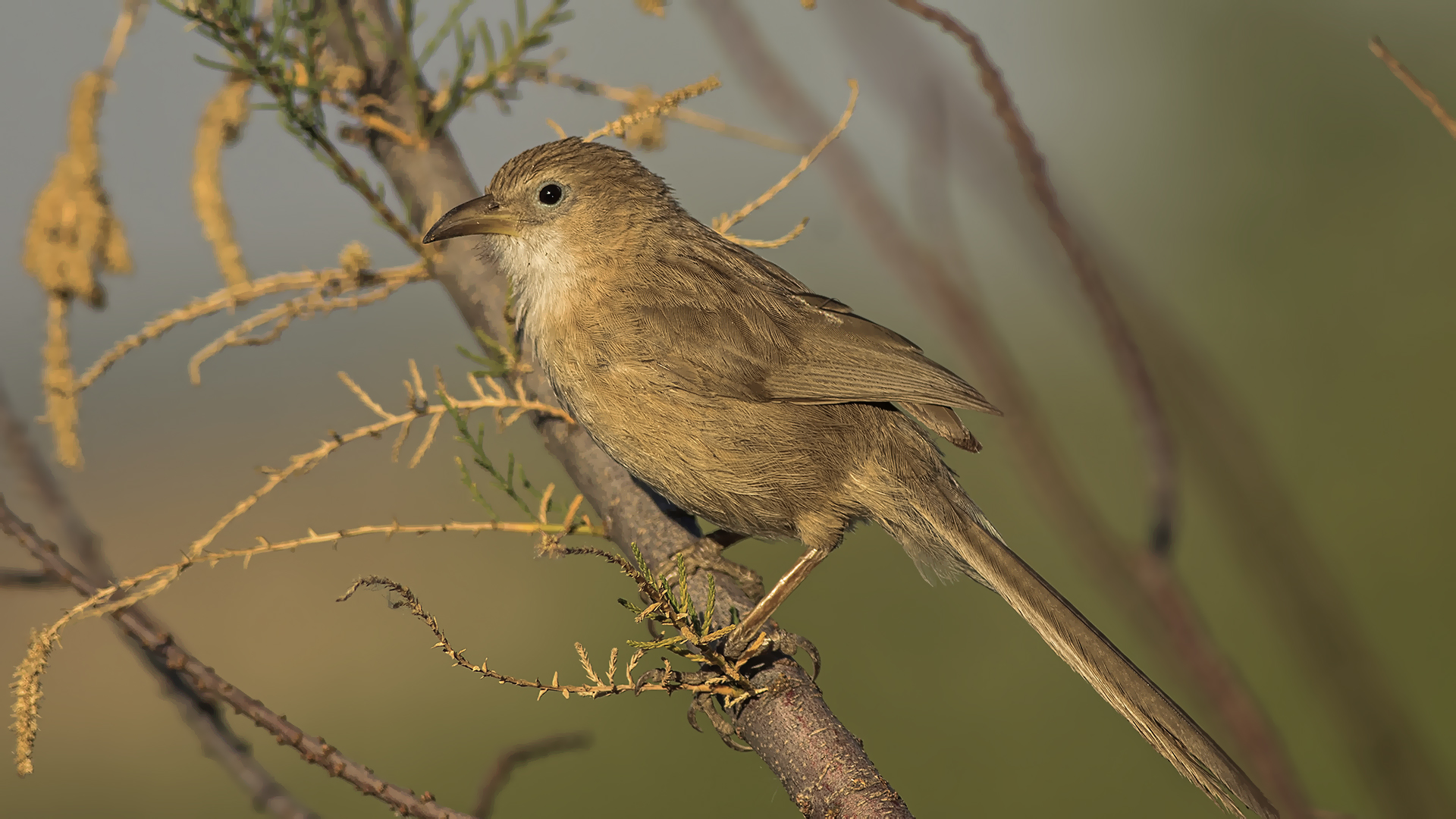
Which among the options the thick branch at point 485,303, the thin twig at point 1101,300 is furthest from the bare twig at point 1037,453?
the thick branch at point 485,303

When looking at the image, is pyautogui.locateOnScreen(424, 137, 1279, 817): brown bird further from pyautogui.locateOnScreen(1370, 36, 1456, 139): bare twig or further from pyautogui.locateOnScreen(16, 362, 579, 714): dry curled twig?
pyautogui.locateOnScreen(1370, 36, 1456, 139): bare twig

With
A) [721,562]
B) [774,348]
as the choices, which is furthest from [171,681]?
[774,348]

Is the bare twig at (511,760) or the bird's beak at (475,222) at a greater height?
the bird's beak at (475,222)

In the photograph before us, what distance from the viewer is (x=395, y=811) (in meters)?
2.02

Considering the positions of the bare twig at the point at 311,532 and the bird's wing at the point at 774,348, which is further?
the bird's wing at the point at 774,348

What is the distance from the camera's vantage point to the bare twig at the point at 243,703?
2.04 meters

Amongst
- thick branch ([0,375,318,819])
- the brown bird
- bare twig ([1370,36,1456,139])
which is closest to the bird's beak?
the brown bird

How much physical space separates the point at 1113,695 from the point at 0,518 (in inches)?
101

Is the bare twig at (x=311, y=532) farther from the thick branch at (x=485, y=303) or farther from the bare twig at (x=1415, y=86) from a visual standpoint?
the bare twig at (x=1415, y=86)

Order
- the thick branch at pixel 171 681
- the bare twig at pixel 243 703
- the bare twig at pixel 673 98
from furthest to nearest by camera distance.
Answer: the bare twig at pixel 673 98, the thick branch at pixel 171 681, the bare twig at pixel 243 703

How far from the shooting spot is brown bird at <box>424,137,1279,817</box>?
10.2 ft

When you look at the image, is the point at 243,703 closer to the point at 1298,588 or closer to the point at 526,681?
the point at 526,681

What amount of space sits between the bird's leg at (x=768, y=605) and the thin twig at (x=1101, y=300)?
1.36 meters

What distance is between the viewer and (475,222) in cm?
330
